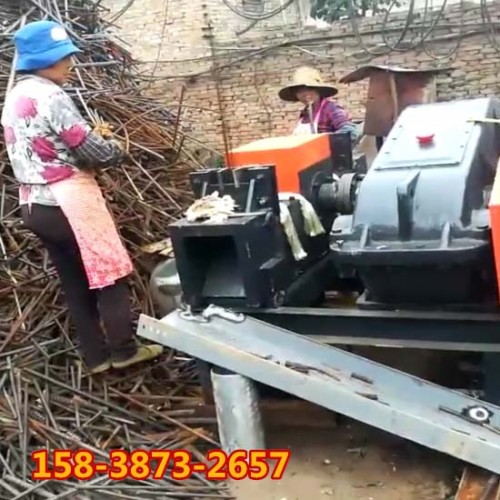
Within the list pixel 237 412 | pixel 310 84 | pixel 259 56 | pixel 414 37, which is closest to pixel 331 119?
pixel 310 84

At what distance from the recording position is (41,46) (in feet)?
10.4

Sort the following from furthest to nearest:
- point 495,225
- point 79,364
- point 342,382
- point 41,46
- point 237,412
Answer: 1. point 79,364
2. point 41,46
3. point 237,412
4. point 342,382
5. point 495,225

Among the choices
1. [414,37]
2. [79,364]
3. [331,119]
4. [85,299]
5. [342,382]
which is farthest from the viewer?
[414,37]

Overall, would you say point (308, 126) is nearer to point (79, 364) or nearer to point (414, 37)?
point (79, 364)

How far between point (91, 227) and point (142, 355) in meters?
0.70

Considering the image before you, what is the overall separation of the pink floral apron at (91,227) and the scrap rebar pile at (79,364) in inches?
14.0

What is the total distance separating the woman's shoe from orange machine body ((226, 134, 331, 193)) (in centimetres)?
98

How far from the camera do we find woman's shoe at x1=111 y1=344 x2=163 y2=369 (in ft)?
11.5

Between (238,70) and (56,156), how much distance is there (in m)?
8.11

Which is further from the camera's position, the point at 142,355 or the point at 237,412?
the point at 142,355

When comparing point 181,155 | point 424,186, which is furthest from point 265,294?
point 181,155

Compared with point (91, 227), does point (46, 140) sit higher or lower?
higher

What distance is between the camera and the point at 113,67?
6016mm

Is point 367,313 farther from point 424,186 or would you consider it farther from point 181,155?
point 181,155
